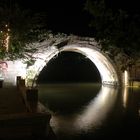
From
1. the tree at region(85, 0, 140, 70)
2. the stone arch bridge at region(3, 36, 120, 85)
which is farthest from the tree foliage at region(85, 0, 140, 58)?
the stone arch bridge at region(3, 36, 120, 85)

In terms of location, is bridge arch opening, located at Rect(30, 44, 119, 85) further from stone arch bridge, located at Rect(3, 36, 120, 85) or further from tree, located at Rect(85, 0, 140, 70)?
tree, located at Rect(85, 0, 140, 70)

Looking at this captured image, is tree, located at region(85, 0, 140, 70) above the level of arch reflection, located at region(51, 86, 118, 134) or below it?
above

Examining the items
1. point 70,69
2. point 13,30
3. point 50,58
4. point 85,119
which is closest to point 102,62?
point 50,58

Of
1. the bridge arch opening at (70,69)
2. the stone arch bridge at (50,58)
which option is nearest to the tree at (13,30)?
the stone arch bridge at (50,58)

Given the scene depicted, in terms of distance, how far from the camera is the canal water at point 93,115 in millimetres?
14827

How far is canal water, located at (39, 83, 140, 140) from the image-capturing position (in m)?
14.8

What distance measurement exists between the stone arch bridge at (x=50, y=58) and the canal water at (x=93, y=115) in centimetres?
237

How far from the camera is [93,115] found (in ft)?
62.5

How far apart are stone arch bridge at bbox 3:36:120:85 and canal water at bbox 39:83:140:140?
237 cm

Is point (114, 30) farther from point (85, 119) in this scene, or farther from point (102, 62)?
point (102, 62)

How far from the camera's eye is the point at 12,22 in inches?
797

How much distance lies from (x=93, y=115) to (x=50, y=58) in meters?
11.7

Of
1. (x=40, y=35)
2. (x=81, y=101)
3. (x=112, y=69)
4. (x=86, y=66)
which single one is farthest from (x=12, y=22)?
(x=86, y=66)

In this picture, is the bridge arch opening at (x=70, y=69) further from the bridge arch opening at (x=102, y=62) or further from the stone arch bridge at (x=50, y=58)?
the stone arch bridge at (x=50, y=58)
